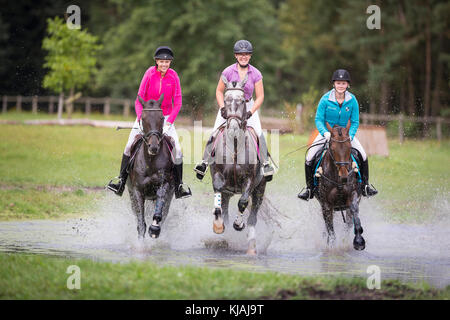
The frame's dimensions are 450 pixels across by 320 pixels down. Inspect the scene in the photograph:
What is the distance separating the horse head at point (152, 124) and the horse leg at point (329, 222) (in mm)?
3036

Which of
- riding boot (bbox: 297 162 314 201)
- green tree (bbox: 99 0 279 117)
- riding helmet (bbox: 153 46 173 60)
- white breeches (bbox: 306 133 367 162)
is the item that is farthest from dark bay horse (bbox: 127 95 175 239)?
green tree (bbox: 99 0 279 117)

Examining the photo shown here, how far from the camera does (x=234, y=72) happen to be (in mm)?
11883

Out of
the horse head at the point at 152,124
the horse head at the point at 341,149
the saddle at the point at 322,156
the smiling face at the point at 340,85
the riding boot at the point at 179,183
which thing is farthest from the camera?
the saddle at the point at 322,156

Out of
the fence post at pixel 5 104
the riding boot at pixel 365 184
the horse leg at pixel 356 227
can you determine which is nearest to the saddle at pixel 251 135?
the horse leg at pixel 356 227

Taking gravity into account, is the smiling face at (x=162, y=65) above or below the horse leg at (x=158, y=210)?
above

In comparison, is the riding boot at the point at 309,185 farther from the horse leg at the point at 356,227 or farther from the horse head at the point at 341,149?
the horse head at the point at 341,149

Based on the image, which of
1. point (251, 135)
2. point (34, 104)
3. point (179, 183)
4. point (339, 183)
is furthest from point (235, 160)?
point (34, 104)

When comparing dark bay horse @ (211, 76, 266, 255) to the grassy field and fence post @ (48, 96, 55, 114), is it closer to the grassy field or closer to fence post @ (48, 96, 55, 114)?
the grassy field

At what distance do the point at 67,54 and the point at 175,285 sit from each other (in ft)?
120

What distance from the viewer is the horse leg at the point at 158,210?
11.1 metres

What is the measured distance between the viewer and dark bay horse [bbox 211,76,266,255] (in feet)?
36.4

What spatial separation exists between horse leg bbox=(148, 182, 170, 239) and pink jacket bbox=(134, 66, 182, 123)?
112 cm

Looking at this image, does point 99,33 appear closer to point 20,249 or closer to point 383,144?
point 383,144
